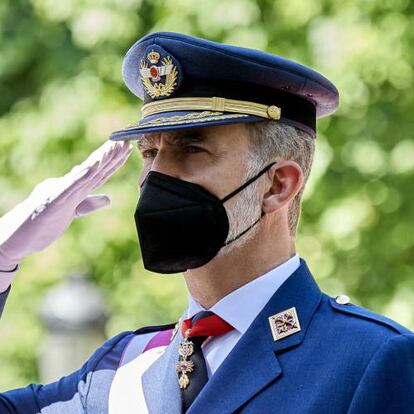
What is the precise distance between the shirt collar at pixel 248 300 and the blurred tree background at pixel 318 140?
12.2 feet

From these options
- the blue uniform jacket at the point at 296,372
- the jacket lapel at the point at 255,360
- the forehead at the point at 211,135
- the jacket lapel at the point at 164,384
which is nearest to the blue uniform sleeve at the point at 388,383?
the blue uniform jacket at the point at 296,372

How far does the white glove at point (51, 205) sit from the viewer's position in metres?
3.74

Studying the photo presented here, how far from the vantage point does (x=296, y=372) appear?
10.8 ft

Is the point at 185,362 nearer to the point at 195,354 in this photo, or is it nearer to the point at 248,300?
the point at 195,354

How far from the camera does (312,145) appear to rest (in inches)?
142

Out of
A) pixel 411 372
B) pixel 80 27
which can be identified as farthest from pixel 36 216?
pixel 80 27

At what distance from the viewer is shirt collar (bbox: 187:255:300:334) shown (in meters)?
3.43

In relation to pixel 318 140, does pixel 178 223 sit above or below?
below

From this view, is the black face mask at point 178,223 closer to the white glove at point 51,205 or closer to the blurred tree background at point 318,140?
the white glove at point 51,205

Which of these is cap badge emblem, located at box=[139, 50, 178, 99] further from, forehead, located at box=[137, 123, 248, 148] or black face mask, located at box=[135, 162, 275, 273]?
black face mask, located at box=[135, 162, 275, 273]

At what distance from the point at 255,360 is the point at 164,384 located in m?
0.26

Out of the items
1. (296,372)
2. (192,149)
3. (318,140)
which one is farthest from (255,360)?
(318,140)

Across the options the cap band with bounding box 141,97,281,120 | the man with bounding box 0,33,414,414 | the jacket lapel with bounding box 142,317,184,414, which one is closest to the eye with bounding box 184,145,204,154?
the man with bounding box 0,33,414,414

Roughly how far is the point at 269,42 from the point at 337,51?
0.46 m
